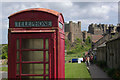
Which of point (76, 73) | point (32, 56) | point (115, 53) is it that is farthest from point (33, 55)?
point (115, 53)

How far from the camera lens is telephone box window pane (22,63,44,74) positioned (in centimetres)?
446

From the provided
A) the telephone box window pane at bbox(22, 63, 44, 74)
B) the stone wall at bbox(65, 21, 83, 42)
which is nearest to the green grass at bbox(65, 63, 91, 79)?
the telephone box window pane at bbox(22, 63, 44, 74)

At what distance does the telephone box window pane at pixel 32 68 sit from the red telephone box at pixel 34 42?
2cm

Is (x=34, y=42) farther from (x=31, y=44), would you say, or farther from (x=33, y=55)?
(x=33, y=55)

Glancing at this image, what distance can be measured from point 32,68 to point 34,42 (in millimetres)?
648

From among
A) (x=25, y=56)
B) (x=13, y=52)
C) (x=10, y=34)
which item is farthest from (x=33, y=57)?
(x=10, y=34)

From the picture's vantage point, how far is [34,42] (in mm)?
4434

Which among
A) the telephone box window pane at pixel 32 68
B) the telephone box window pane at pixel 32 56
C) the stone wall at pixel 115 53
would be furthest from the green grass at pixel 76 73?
the telephone box window pane at pixel 32 56

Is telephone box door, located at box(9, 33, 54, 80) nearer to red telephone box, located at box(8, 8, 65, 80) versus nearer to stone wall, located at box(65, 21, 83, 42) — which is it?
red telephone box, located at box(8, 8, 65, 80)

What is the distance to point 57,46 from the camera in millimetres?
4352

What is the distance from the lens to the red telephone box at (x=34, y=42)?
14.2 feet

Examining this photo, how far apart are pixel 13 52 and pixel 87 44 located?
9100 centimetres

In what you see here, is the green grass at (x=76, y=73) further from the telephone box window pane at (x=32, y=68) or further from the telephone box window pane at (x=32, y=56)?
the telephone box window pane at (x=32, y=56)

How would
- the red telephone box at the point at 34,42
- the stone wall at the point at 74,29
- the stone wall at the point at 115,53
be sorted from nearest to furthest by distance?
the red telephone box at the point at 34,42 < the stone wall at the point at 115,53 < the stone wall at the point at 74,29
